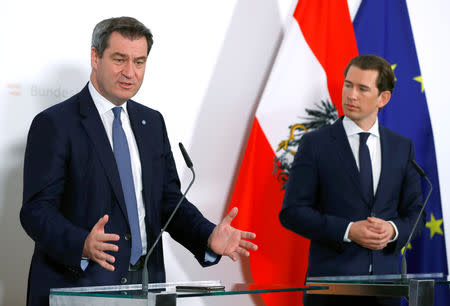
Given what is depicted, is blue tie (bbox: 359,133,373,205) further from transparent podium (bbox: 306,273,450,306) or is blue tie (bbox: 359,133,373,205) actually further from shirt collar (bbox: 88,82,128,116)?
shirt collar (bbox: 88,82,128,116)

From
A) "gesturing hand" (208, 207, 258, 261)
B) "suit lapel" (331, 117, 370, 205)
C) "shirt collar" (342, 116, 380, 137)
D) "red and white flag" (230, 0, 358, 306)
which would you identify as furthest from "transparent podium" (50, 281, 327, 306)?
"red and white flag" (230, 0, 358, 306)

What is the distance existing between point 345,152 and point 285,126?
90cm

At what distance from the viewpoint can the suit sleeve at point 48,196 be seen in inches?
83.5

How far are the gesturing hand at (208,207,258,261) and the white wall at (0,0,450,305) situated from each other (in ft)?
4.21

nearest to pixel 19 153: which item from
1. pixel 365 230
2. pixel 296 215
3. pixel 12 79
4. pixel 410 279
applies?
pixel 12 79

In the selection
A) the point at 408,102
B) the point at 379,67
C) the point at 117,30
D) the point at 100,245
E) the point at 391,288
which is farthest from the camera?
the point at 408,102

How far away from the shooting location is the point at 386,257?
9.93 ft

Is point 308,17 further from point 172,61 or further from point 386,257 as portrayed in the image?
point 386,257

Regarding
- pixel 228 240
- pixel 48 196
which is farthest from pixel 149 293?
pixel 48 196

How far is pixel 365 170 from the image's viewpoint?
3.12 m

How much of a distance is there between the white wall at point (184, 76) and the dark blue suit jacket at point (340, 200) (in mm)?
892

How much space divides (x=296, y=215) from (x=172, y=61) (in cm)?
131

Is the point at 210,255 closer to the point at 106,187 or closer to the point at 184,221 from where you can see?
the point at 184,221

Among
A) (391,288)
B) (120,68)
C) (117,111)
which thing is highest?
(120,68)
